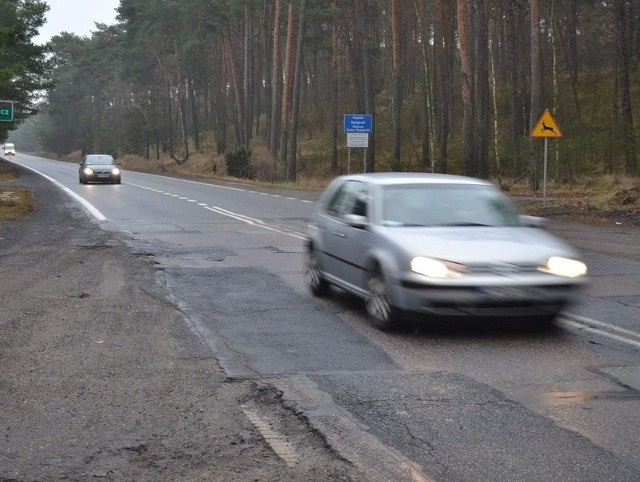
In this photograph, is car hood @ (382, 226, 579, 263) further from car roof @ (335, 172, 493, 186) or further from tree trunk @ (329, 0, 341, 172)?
tree trunk @ (329, 0, 341, 172)

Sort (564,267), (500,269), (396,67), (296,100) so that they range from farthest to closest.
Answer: (296,100) → (396,67) → (564,267) → (500,269)

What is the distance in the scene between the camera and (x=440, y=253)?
851 cm

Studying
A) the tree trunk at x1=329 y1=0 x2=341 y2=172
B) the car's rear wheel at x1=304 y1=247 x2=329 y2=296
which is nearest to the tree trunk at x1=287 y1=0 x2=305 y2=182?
the tree trunk at x1=329 y1=0 x2=341 y2=172

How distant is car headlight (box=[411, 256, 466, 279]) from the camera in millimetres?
8367

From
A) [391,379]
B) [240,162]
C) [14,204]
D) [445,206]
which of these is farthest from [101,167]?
[391,379]

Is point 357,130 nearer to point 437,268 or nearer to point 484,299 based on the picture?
point 437,268

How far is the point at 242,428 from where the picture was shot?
562 centimetres

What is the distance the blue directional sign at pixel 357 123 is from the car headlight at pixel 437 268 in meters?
33.1

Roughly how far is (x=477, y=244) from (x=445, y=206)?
1186mm

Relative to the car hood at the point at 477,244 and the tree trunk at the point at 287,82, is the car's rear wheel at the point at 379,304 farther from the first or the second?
the tree trunk at the point at 287,82

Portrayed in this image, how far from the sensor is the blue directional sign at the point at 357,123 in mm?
41375

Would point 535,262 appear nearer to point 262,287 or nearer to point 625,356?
point 625,356

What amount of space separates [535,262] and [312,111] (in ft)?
249

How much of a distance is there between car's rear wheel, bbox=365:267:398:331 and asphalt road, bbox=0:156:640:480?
0.44 ft
